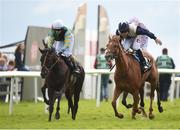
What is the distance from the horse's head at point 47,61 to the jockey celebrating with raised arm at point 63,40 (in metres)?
0.46

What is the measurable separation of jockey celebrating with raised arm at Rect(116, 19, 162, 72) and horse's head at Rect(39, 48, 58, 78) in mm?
1410

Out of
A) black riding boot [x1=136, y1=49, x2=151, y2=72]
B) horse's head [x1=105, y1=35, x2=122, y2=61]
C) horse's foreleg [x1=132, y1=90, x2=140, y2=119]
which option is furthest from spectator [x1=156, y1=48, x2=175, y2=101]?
horse's head [x1=105, y1=35, x2=122, y2=61]

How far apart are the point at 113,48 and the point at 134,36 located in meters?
1.34

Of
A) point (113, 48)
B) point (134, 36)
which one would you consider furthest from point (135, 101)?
point (134, 36)

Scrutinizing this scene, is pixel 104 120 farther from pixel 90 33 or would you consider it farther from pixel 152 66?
pixel 90 33

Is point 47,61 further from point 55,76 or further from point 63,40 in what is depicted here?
point 63,40

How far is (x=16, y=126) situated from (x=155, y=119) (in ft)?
10.2

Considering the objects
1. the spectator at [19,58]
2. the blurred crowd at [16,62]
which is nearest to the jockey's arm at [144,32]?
the blurred crowd at [16,62]

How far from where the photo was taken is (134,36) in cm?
1395

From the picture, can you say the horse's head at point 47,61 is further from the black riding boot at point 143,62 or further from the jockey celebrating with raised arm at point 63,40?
the black riding boot at point 143,62

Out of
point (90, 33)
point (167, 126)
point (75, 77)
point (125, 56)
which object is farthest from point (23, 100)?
point (167, 126)

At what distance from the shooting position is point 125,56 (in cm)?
1330

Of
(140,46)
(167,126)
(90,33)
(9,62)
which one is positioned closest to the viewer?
(167,126)

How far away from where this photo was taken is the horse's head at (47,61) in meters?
13.3
